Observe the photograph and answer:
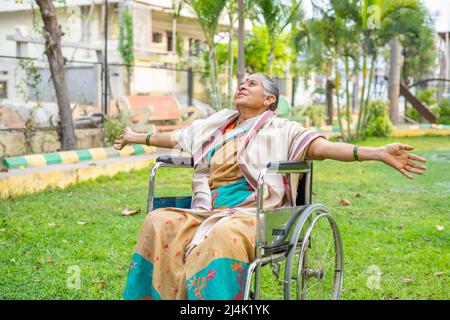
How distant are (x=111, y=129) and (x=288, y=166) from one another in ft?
26.5

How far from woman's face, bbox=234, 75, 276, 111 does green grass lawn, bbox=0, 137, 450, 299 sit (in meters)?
1.13

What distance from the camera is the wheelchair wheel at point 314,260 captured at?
3.10 meters

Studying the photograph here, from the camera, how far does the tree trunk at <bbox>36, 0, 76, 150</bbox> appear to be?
9.55m

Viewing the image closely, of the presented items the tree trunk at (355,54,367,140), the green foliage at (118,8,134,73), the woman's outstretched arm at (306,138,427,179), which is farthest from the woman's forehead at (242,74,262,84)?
the green foliage at (118,8,134,73)

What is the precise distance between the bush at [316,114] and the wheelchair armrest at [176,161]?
1457 cm

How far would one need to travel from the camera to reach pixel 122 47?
23.2 m

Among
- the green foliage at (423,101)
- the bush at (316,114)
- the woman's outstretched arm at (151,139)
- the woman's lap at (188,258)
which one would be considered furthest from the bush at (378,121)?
the woman's lap at (188,258)

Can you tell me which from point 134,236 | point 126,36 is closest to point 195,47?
point 126,36

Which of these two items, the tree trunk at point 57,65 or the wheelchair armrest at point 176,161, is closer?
the wheelchair armrest at point 176,161

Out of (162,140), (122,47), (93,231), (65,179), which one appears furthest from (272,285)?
(122,47)

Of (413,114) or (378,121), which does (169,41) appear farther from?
(378,121)

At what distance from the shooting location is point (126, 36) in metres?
23.2

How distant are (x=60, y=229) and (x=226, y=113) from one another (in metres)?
2.48

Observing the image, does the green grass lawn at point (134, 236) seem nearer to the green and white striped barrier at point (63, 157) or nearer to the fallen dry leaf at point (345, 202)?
the fallen dry leaf at point (345, 202)
